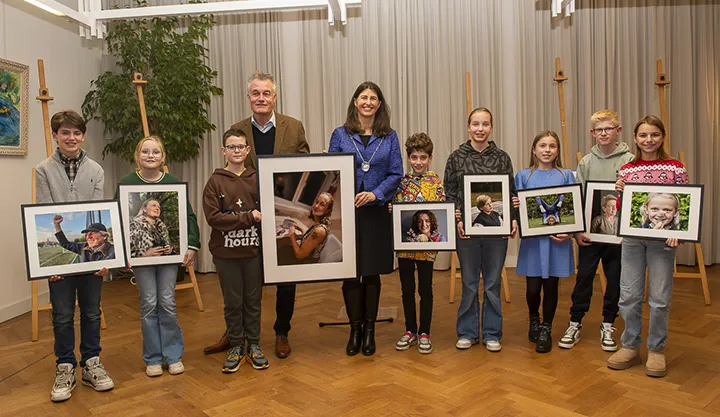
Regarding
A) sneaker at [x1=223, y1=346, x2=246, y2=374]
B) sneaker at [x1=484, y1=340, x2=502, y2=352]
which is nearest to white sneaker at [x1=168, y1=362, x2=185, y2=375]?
sneaker at [x1=223, y1=346, x2=246, y2=374]

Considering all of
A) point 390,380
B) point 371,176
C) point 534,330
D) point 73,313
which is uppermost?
point 371,176

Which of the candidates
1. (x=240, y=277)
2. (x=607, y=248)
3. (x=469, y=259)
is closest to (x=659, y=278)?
(x=607, y=248)

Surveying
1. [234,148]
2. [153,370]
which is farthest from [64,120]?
[153,370]

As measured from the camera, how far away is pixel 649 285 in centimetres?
312

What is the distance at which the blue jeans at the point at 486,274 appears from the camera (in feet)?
11.6

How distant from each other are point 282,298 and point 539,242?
1.75 meters

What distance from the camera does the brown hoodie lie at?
3217 mm

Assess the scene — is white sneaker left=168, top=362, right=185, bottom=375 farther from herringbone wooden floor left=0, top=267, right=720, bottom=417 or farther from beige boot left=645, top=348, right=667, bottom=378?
beige boot left=645, top=348, right=667, bottom=378

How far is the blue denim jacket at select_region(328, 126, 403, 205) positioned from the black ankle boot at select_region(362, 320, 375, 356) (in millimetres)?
810

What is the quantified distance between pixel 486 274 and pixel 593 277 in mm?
722

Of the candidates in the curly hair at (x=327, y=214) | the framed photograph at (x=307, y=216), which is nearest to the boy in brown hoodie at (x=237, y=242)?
the framed photograph at (x=307, y=216)

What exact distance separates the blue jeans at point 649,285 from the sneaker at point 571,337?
403 millimetres

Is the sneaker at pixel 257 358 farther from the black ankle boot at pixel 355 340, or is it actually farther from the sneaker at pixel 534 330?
the sneaker at pixel 534 330

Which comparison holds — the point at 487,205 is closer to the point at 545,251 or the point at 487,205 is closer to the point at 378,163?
the point at 545,251
